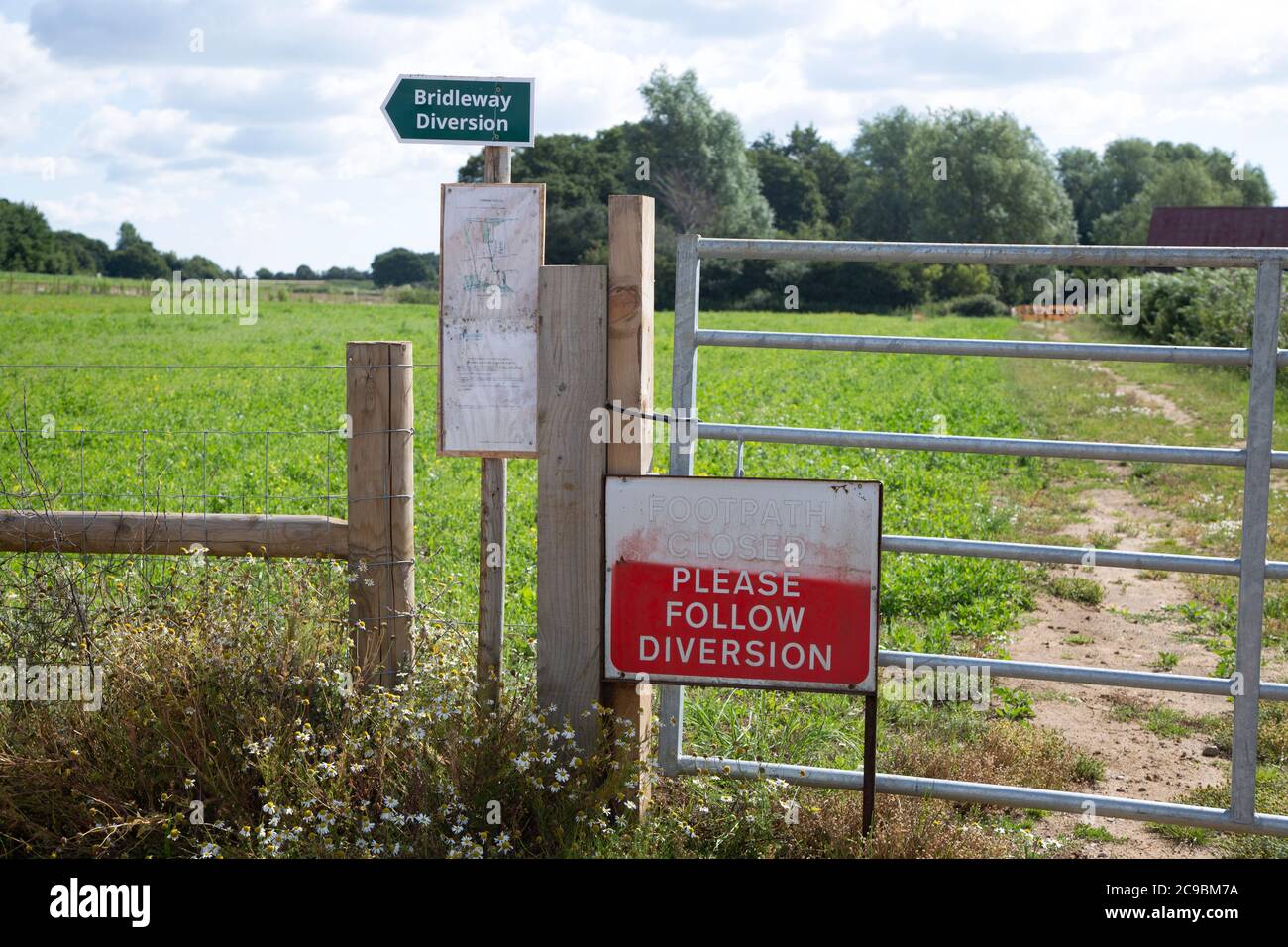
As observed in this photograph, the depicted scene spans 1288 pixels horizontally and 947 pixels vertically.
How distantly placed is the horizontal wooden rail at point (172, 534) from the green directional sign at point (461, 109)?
5.34ft

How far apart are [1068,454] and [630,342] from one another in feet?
5.36

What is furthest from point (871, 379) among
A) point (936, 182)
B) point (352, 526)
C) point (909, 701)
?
point (936, 182)

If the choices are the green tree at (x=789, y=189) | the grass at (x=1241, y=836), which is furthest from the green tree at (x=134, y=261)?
the grass at (x=1241, y=836)

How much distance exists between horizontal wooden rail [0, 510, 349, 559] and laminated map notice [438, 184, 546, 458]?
80 centimetres

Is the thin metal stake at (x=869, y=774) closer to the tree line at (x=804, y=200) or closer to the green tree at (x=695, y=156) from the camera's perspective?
the tree line at (x=804, y=200)

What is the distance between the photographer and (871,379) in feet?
79.0

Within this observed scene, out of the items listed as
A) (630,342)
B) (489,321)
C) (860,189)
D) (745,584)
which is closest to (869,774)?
(745,584)

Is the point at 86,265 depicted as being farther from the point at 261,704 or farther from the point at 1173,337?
the point at 261,704

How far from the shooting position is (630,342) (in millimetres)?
4461

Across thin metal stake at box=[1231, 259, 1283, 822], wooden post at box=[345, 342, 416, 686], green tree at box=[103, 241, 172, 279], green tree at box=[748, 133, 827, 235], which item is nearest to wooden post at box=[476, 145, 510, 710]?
wooden post at box=[345, 342, 416, 686]

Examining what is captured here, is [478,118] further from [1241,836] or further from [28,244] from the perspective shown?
[28,244]

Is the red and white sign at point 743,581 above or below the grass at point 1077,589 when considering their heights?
above

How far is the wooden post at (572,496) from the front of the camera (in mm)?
4500
